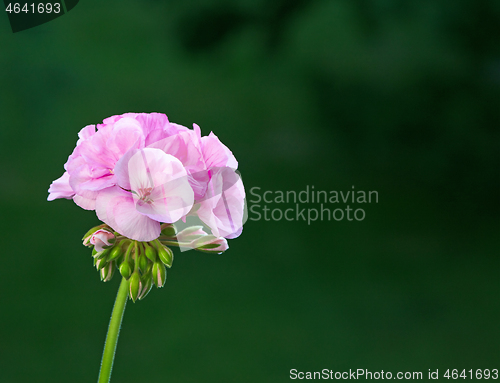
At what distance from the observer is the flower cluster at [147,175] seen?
0.51 metres

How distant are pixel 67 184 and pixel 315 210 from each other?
140 centimetres

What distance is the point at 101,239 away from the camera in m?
0.53

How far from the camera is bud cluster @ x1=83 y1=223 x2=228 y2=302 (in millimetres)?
537

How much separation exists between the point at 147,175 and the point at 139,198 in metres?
0.03

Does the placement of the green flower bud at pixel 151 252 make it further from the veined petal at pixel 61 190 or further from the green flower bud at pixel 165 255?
the veined petal at pixel 61 190

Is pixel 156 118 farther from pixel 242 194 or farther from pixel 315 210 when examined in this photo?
pixel 315 210

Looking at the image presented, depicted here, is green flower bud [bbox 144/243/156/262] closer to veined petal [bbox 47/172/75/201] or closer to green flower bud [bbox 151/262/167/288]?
green flower bud [bbox 151/262/167/288]

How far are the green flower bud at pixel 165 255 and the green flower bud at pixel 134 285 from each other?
32 mm

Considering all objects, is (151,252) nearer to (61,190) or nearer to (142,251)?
(142,251)

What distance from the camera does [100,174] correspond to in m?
0.53

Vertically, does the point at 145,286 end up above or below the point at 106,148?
below

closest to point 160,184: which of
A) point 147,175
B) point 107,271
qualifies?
point 147,175

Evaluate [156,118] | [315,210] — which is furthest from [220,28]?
[156,118]

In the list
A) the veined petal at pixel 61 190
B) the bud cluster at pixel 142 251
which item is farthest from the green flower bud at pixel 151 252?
the veined petal at pixel 61 190
